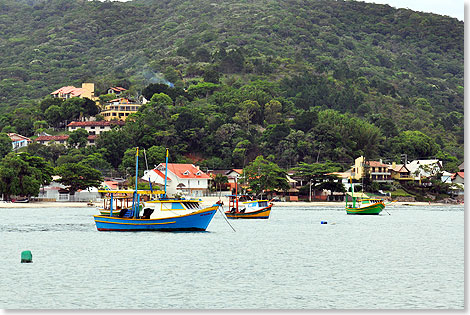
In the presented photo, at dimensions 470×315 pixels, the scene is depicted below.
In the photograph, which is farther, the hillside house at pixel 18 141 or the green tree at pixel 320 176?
the hillside house at pixel 18 141

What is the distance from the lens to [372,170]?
152500mm

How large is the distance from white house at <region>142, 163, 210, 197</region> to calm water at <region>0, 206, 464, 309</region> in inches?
2558

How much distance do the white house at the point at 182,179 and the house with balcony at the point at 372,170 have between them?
104 feet

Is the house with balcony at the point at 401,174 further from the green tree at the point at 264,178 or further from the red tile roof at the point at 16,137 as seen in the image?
the red tile roof at the point at 16,137

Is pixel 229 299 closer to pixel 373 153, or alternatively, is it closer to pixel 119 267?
pixel 119 267

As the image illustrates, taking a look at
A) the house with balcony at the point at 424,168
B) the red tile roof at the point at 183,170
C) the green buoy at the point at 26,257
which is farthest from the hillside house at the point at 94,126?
the green buoy at the point at 26,257

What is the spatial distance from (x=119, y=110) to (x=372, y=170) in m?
68.1

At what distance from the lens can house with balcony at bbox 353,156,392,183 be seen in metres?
150

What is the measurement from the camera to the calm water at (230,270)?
32469 mm

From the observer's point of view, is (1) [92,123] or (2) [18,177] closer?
(2) [18,177]

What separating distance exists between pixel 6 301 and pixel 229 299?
9.51m

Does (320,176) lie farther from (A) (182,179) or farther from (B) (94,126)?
(B) (94,126)

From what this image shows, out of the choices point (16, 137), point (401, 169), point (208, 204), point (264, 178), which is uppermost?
point (16, 137)

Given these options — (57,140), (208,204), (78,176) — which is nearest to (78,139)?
(57,140)
